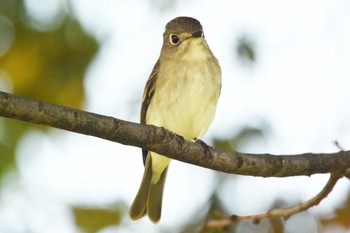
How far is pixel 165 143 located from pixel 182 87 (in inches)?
49.0

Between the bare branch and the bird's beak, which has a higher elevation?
the bird's beak

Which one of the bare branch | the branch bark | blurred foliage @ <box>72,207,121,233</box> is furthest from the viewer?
blurred foliage @ <box>72,207,121,233</box>

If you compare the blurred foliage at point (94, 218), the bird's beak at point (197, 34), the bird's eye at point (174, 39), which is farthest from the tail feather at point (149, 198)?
the bird's beak at point (197, 34)

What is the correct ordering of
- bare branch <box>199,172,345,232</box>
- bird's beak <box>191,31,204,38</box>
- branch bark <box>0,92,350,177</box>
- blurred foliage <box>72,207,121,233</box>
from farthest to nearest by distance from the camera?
1. blurred foliage <box>72,207,121,233</box>
2. bird's beak <box>191,31,204,38</box>
3. branch bark <box>0,92,350,177</box>
4. bare branch <box>199,172,345,232</box>

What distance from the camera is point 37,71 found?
5680mm

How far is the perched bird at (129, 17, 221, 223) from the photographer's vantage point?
552 centimetres

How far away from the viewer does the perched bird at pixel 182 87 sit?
18.1 feet

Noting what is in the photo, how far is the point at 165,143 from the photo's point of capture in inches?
171

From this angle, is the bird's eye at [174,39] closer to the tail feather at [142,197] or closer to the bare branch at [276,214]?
the tail feather at [142,197]

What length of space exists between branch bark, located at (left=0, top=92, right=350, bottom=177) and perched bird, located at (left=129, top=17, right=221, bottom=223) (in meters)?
0.95

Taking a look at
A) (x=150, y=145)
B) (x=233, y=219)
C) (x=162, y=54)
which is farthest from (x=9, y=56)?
(x=233, y=219)

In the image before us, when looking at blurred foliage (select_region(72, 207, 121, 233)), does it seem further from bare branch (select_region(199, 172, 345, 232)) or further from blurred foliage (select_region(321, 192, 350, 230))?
bare branch (select_region(199, 172, 345, 232))

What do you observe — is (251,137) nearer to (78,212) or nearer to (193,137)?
(193,137)

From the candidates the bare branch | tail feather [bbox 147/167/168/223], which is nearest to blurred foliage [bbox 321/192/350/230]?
the bare branch
